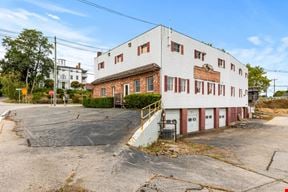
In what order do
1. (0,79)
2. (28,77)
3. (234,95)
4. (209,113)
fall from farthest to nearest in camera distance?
1. (28,77)
2. (0,79)
3. (234,95)
4. (209,113)

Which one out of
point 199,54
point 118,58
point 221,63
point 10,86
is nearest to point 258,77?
point 221,63

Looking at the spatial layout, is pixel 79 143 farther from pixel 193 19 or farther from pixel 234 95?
pixel 234 95

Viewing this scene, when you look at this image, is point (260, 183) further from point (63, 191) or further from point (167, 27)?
point (167, 27)

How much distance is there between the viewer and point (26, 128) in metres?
14.8

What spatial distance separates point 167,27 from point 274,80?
72517 mm

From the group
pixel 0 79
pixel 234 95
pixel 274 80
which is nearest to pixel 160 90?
pixel 234 95

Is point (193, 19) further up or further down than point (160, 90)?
further up

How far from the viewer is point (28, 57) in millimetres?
58531

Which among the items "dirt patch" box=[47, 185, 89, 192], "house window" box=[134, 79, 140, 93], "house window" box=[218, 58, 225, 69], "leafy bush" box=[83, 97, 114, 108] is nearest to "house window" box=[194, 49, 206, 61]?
"house window" box=[218, 58, 225, 69]

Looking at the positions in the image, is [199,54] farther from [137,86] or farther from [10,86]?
[10,86]

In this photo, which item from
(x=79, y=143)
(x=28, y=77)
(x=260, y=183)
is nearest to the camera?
(x=260, y=183)

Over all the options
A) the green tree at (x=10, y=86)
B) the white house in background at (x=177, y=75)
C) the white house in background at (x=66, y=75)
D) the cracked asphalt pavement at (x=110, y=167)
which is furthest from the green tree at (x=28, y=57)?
the cracked asphalt pavement at (x=110, y=167)

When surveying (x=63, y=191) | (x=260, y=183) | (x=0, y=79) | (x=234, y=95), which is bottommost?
(x=260, y=183)

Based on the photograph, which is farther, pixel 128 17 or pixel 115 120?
pixel 128 17
